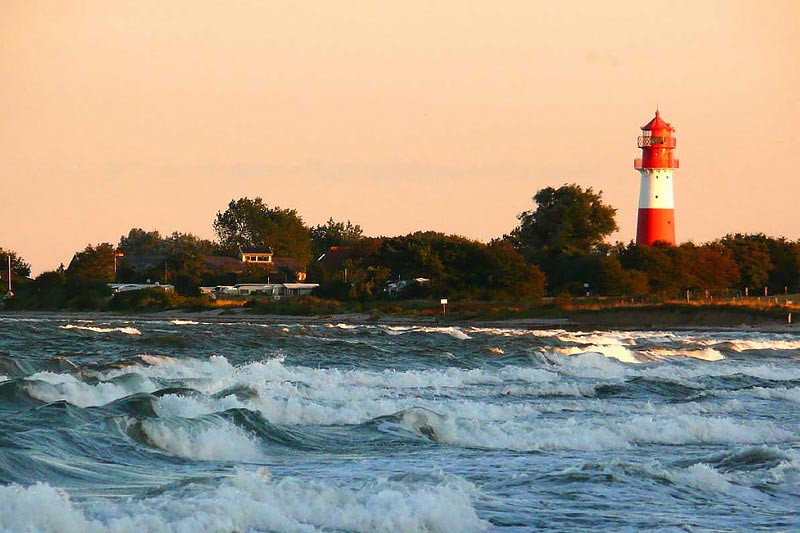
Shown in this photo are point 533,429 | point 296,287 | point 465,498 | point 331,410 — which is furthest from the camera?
point 296,287

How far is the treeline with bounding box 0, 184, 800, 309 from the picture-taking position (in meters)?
75.2

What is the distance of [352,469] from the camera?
613 inches

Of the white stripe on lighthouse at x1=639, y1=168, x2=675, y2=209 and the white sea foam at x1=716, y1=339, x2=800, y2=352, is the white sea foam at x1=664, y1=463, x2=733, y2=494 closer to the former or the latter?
the white sea foam at x1=716, y1=339, x2=800, y2=352

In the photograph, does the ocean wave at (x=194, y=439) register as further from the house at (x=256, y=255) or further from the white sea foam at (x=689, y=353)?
the house at (x=256, y=255)

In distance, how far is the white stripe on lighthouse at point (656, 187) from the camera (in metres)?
77.1

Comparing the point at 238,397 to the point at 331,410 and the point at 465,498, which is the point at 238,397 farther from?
the point at 465,498

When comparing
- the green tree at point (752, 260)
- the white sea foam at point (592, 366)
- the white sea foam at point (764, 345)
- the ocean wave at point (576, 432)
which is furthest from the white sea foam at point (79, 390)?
the green tree at point (752, 260)

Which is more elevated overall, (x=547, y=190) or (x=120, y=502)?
(x=547, y=190)

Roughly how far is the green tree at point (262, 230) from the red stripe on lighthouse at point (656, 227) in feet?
166

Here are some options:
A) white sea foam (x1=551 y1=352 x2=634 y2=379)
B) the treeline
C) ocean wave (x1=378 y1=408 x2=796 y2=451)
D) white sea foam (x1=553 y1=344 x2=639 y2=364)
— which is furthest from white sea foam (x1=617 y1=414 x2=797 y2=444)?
the treeline

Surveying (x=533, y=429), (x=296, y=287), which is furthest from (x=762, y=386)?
(x=296, y=287)

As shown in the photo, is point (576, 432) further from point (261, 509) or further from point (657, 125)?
point (657, 125)

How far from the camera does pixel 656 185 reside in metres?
77.0

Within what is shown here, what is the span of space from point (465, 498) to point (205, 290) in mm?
79461
